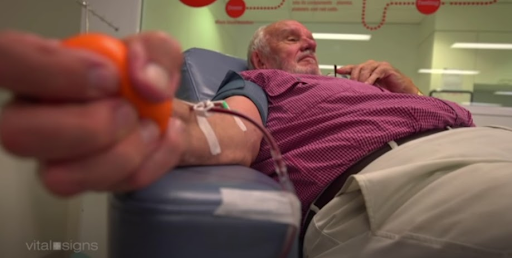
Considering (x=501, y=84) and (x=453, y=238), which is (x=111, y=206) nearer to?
(x=453, y=238)

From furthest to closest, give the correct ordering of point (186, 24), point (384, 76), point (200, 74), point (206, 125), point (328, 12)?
point (328, 12) → point (186, 24) → point (384, 76) → point (200, 74) → point (206, 125)

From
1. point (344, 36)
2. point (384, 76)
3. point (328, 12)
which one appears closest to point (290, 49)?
point (384, 76)

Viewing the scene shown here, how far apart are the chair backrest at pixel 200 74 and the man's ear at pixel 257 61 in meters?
0.12

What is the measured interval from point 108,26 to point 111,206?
1.34m

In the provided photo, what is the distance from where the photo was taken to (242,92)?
2.77 feet

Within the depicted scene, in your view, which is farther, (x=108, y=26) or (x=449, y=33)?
(x=449, y=33)

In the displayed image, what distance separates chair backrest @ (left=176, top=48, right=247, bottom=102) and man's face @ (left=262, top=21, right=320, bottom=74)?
188 millimetres

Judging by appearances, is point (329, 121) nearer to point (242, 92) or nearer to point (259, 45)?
point (242, 92)

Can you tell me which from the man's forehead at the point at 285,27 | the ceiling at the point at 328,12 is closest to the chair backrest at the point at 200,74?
the man's forehead at the point at 285,27

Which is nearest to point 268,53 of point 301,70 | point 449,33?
point 301,70

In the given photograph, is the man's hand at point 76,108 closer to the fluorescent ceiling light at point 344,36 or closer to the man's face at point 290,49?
the man's face at point 290,49

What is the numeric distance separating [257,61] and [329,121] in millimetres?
645

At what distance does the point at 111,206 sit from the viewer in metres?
0.41

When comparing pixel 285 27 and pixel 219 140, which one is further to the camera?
pixel 285 27
